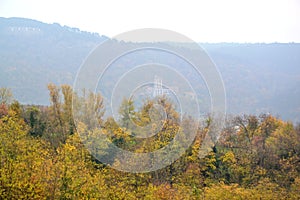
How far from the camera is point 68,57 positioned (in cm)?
13050

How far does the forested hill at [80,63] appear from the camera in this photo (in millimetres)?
98750

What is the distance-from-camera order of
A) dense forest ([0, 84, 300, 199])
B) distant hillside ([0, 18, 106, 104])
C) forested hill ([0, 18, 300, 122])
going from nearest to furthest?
dense forest ([0, 84, 300, 199]) < forested hill ([0, 18, 300, 122]) < distant hillside ([0, 18, 106, 104])

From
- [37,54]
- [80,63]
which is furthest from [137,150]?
[37,54]

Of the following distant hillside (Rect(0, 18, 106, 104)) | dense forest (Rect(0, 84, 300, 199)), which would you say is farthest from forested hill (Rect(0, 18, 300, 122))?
dense forest (Rect(0, 84, 300, 199))

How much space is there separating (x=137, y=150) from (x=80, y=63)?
96920 mm

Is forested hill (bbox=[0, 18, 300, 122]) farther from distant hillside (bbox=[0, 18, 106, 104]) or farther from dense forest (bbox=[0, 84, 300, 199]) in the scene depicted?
dense forest (bbox=[0, 84, 300, 199])

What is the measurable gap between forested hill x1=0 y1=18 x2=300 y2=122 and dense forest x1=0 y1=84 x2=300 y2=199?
5132 cm

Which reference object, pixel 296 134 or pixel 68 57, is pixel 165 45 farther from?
pixel 68 57

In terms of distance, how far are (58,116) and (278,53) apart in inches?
4885

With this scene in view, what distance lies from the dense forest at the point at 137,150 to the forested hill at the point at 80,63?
5132cm

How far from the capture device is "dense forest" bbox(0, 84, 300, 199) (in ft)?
57.3

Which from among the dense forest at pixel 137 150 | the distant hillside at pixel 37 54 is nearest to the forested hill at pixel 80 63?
the distant hillside at pixel 37 54

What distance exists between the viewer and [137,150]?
27.4m

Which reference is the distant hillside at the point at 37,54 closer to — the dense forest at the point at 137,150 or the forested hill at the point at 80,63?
the forested hill at the point at 80,63
